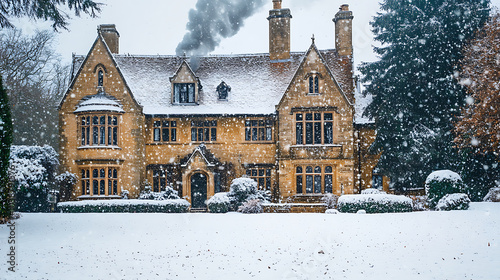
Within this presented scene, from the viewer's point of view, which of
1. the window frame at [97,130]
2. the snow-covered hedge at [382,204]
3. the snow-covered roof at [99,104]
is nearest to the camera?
the snow-covered hedge at [382,204]

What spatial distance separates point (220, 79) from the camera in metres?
32.5

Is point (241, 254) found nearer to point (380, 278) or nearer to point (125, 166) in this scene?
point (380, 278)

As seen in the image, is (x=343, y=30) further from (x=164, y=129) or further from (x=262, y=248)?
(x=262, y=248)

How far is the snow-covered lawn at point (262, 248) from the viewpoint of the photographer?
402 inches

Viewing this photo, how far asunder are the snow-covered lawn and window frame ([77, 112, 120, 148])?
9.67 meters

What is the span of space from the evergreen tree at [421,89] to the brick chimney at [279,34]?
748 centimetres

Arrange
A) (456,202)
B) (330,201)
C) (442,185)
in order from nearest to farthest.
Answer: (456,202), (442,185), (330,201)

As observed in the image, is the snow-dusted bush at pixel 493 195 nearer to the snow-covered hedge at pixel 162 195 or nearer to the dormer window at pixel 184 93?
the snow-covered hedge at pixel 162 195

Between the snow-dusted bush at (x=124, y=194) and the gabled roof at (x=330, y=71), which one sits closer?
the snow-dusted bush at (x=124, y=194)

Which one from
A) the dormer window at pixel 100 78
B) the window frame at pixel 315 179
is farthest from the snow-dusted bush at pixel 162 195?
the window frame at pixel 315 179

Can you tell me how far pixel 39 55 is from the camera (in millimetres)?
38781

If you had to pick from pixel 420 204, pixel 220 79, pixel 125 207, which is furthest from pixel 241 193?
pixel 220 79

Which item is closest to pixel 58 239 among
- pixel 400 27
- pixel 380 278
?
pixel 380 278

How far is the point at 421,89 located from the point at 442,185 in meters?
6.82
